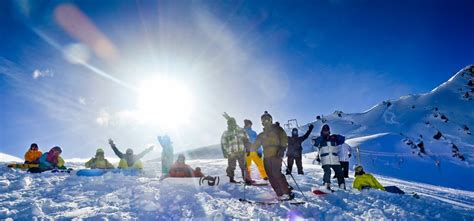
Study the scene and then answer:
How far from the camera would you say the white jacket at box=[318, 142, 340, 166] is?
10227 millimetres

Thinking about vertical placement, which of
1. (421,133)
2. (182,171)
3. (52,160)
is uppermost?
(421,133)

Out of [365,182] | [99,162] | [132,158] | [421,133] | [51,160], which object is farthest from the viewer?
[421,133]

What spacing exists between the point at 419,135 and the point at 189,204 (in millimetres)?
92195

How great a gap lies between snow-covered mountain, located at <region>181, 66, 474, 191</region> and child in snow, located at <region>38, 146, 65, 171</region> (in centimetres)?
2651

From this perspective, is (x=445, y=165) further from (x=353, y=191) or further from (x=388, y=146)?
(x=353, y=191)

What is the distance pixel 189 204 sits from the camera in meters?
7.77

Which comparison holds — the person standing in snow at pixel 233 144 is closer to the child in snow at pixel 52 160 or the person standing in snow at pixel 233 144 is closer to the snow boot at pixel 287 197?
the snow boot at pixel 287 197

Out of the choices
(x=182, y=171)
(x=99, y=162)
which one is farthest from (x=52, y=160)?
(x=182, y=171)

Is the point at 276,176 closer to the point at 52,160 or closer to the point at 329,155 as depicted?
the point at 329,155

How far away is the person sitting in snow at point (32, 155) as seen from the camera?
15335 millimetres

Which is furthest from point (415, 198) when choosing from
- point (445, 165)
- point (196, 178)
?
point (445, 165)

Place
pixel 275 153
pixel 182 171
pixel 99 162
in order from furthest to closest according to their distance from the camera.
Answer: pixel 99 162 < pixel 182 171 < pixel 275 153

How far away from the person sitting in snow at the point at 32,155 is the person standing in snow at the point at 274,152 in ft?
39.7

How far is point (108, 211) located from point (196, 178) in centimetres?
492
